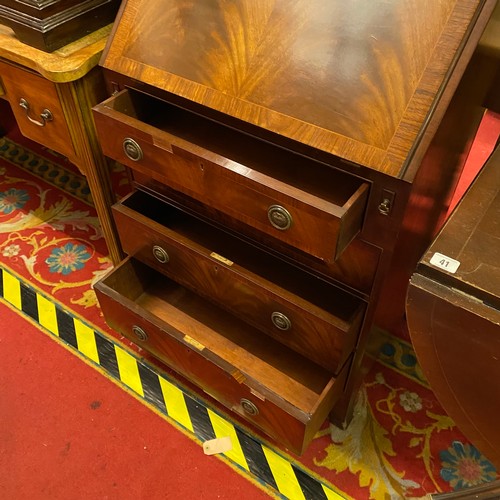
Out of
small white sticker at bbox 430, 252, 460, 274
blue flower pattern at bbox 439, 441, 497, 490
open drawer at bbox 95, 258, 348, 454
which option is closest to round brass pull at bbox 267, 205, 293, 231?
small white sticker at bbox 430, 252, 460, 274

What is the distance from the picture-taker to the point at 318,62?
84cm

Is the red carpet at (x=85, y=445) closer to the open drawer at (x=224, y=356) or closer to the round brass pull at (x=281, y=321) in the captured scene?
the open drawer at (x=224, y=356)

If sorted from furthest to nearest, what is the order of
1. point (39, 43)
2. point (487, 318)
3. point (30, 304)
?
point (30, 304)
point (39, 43)
point (487, 318)

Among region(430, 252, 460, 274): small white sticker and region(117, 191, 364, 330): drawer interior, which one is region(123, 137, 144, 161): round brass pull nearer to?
region(117, 191, 364, 330): drawer interior

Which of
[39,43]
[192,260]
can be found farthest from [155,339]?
[39,43]

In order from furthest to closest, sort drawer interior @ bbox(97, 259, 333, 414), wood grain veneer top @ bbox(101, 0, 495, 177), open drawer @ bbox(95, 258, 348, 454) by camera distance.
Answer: drawer interior @ bbox(97, 259, 333, 414), open drawer @ bbox(95, 258, 348, 454), wood grain veneer top @ bbox(101, 0, 495, 177)

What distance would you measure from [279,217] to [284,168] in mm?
180

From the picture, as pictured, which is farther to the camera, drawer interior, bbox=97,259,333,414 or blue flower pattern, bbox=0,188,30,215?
blue flower pattern, bbox=0,188,30,215

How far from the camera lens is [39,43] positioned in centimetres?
110

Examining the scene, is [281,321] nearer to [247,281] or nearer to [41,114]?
[247,281]

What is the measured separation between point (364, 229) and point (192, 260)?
0.41 m

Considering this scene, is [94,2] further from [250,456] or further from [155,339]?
[250,456]

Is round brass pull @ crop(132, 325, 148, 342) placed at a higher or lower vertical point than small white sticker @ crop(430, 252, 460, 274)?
lower

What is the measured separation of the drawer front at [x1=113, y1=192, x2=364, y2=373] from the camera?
0.99 metres
